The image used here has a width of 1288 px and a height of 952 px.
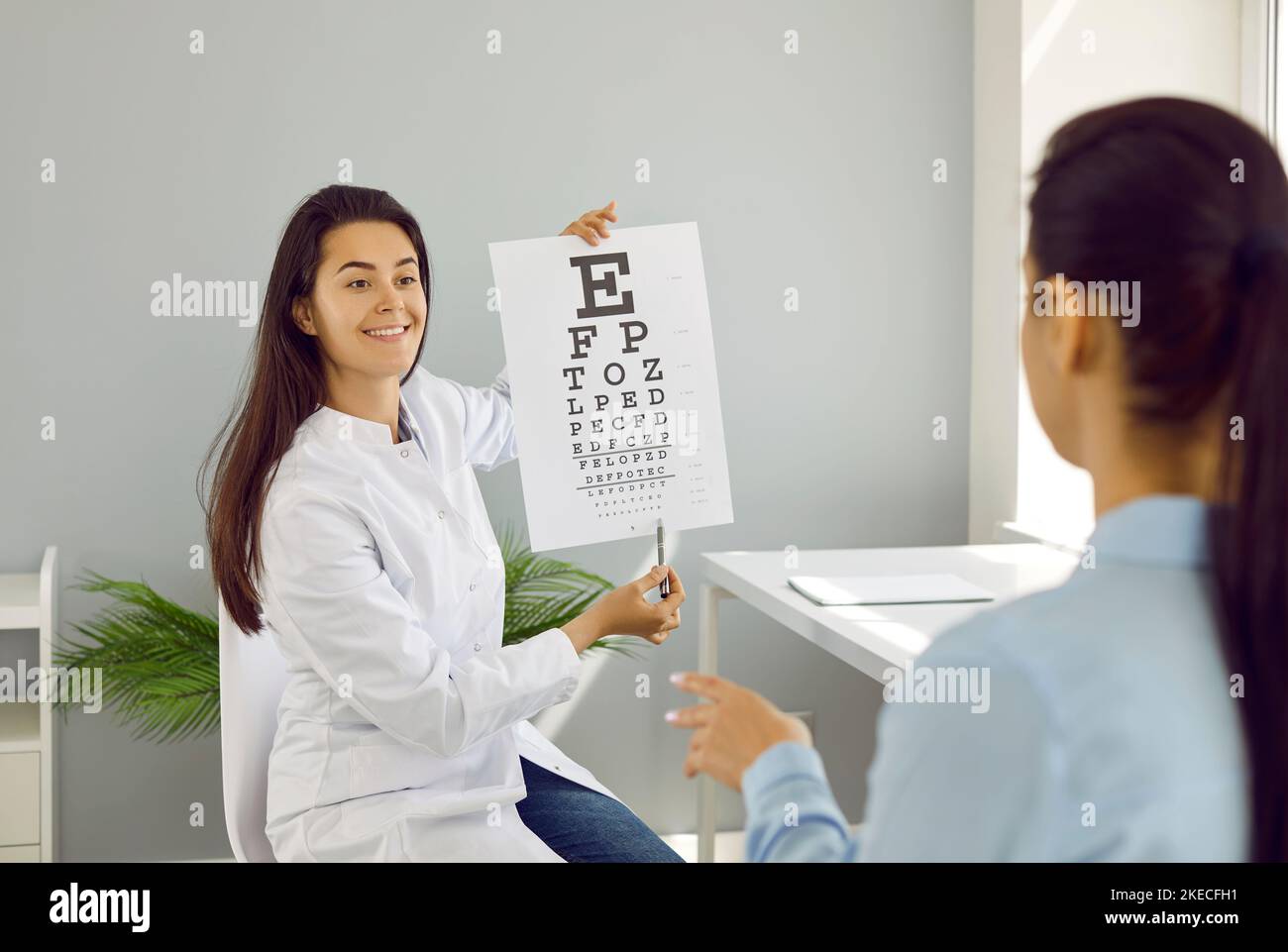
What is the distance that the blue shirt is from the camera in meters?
0.56

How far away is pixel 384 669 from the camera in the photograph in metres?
1.26

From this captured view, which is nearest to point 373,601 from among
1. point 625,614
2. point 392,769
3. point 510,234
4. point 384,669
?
point 384,669

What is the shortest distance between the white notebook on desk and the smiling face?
814mm

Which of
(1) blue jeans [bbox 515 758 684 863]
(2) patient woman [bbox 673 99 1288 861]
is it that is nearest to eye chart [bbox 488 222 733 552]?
(1) blue jeans [bbox 515 758 684 863]

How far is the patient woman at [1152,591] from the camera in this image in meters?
0.57

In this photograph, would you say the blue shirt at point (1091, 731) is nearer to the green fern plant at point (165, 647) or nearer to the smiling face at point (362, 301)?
the smiling face at point (362, 301)

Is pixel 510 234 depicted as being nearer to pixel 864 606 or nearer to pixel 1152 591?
pixel 864 606

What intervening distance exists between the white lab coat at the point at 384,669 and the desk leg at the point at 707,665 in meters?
0.82

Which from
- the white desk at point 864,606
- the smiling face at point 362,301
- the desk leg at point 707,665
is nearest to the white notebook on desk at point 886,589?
the white desk at point 864,606

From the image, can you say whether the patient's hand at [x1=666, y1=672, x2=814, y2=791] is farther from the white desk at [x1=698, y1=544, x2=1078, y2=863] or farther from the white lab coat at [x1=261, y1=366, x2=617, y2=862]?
the white desk at [x1=698, y1=544, x2=1078, y2=863]

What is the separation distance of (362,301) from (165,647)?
1.09m
